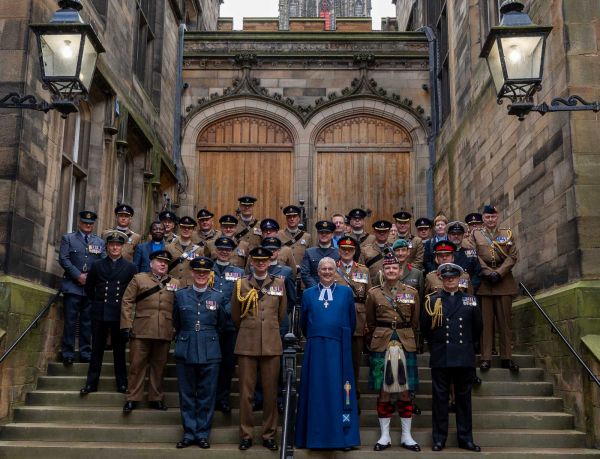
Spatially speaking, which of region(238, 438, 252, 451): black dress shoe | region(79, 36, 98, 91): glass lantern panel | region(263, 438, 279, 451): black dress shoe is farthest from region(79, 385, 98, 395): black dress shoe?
region(79, 36, 98, 91): glass lantern panel

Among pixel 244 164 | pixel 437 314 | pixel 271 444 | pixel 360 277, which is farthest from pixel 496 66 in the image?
pixel 244 164

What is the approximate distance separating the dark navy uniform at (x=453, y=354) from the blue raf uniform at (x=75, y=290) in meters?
4.15

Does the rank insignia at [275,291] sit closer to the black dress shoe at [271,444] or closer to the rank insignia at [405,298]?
the rank insignia at [405,298]

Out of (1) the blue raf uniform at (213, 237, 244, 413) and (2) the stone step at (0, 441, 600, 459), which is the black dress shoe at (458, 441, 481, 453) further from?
(1) the blue raf uniform at (213, 237, 244, 413)

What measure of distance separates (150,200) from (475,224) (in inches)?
262

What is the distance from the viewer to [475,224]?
29.1 ft

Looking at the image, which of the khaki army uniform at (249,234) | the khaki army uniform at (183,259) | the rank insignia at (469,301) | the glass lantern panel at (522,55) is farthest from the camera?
the khaki army uniform at (249,234)

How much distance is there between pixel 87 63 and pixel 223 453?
382 cm

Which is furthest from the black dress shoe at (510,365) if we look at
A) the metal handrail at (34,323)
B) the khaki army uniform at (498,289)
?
the metal handrail at (34,323)

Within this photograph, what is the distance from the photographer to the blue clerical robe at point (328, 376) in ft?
21.2

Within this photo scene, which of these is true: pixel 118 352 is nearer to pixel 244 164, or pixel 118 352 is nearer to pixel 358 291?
pixel 358 291

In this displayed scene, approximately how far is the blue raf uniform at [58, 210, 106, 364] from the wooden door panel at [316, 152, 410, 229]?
720cm

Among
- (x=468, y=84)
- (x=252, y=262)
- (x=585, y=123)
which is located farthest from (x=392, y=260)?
(x=468, y=84)

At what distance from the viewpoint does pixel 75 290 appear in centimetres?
825
